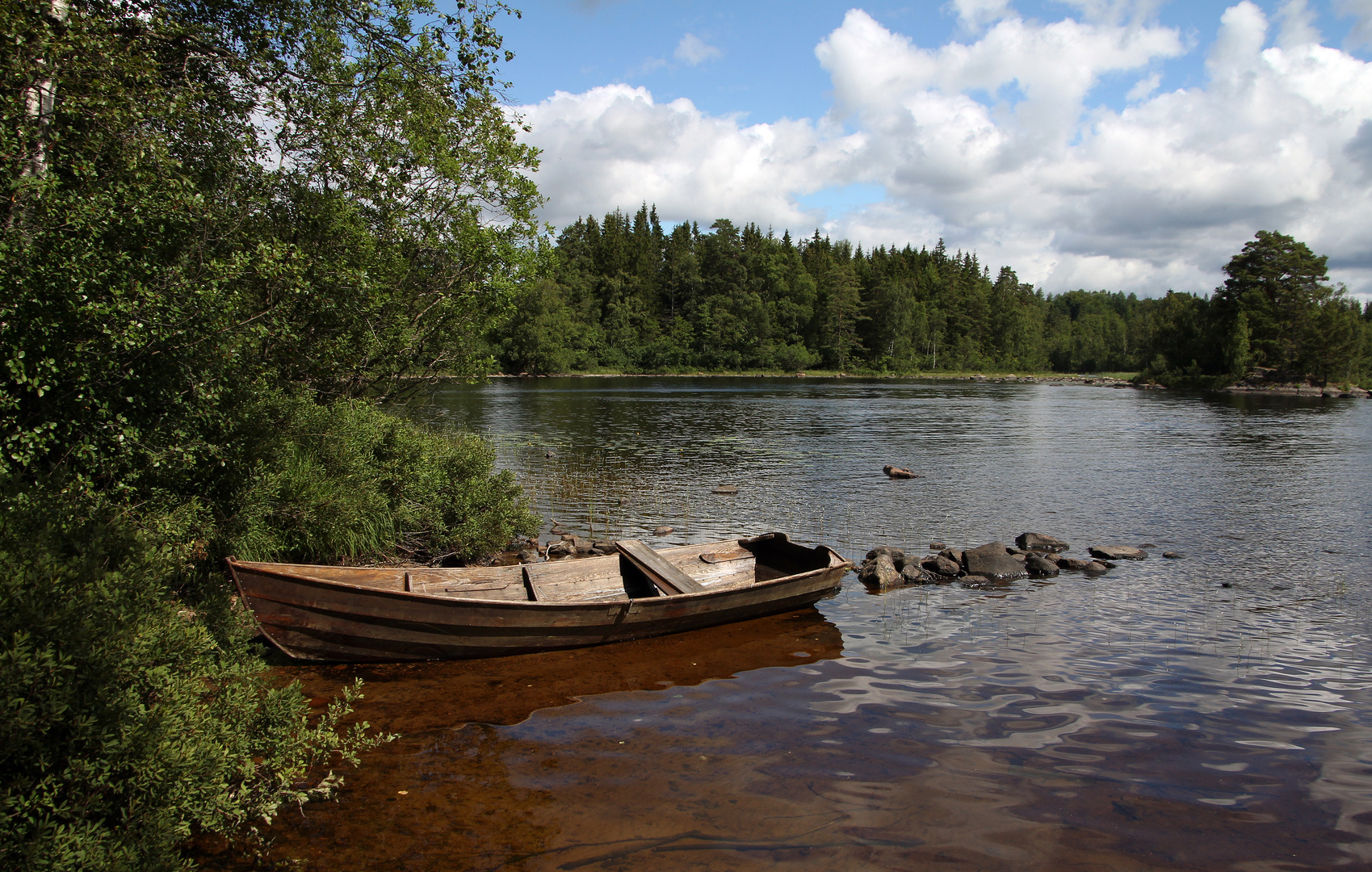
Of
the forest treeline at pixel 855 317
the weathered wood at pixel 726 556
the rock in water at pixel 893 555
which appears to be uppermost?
the forest treeline at pixel 855 317

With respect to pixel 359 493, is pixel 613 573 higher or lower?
lower

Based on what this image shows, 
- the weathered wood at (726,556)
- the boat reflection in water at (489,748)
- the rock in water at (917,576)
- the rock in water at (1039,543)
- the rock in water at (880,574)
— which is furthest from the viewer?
the rock in water at (1039,543)

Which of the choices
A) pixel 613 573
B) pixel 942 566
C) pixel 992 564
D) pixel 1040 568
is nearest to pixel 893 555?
pixel 942 566

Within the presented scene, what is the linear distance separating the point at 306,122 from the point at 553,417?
3659 cm

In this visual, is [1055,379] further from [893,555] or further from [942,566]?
[942,566]

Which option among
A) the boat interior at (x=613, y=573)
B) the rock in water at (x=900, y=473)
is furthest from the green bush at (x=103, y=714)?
the rock in water at (x=900, y=473)

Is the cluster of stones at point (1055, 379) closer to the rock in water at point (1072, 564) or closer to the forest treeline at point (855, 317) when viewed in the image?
the forest treeline at point (855, 317)

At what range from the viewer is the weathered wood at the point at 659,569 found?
12086 mm

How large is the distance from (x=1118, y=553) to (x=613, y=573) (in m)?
11.9

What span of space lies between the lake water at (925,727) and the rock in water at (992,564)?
544mm

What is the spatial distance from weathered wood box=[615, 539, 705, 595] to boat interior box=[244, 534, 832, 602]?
14mm

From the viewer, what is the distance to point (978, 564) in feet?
52.6

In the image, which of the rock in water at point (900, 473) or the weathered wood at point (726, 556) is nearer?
the weathered wood at point (726, 556)

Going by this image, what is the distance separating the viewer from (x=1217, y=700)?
389 inches
